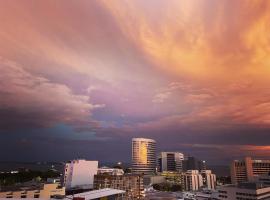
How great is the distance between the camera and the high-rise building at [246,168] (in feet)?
467

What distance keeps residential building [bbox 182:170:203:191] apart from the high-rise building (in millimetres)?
21934

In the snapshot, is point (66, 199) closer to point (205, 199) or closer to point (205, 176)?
point (205, 199)

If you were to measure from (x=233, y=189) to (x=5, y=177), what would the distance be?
88258mm

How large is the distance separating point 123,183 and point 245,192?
37.0m

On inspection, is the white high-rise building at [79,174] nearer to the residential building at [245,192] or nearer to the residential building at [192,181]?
the residential building at [245,192]

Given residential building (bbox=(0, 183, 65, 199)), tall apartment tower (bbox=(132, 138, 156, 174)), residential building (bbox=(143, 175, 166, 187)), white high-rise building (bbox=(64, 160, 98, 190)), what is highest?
tall apartment tower (bbox=(132, 138, 156, 174))

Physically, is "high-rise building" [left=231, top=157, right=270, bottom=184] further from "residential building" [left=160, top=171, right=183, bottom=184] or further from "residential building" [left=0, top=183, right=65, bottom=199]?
"residential building" [left=0, top=183, right=65, bottom=199]

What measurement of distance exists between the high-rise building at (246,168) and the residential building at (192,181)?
21.9m

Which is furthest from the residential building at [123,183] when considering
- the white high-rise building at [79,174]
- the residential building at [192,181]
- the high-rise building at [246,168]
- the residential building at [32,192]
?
the high-rise building at [246,168]

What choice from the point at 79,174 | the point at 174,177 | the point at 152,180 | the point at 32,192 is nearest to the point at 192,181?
the point at 174,177

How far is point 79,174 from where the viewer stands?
77.5 m

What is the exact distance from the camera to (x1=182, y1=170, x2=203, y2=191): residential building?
14025 cm

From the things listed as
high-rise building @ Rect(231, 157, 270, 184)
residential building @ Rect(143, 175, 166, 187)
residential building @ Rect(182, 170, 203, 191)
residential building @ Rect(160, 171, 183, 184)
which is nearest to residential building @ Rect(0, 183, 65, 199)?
residential building @ Rect(143, 175, 166, 187)

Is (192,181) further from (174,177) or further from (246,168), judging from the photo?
(246,168)
